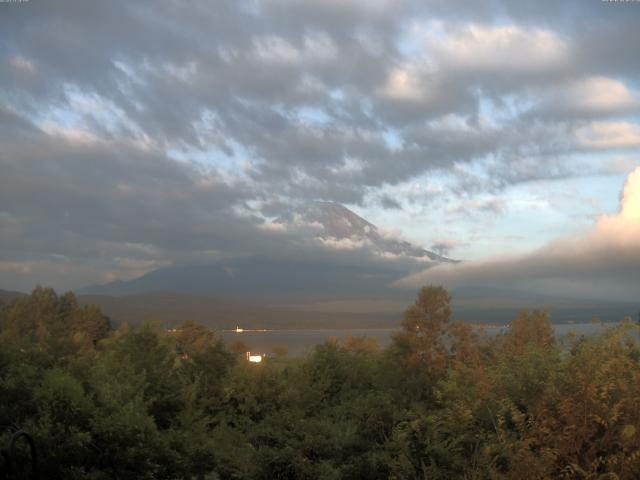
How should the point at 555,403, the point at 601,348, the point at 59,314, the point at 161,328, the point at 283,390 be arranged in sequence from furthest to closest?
1. the point at 59,314
2. the point at 161,328
3. the point at 283,390
4. the point at 601,348
5. the point at 555,403

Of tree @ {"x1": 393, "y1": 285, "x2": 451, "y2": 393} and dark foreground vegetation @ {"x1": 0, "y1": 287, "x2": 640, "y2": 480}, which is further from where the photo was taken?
tree @ {"x1": 393, "y1": 285, "x2": 451, "y2": 393}

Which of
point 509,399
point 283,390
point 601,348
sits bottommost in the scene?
point 283,390

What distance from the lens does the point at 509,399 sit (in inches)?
347

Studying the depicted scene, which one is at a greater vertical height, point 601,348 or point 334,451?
point 601,348

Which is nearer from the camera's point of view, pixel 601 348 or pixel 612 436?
pixel 612 436

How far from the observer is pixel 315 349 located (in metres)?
21.8

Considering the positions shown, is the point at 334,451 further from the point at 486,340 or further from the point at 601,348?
the point at 486,340

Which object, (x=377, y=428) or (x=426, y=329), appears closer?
(x=377, y=428)

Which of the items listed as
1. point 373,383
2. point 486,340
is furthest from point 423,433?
point 486,340

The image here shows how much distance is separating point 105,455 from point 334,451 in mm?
3418

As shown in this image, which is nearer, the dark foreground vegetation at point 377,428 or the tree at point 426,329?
the dark foreground vegetation at point 377,428

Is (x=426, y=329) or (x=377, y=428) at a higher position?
(x=426, y=329)

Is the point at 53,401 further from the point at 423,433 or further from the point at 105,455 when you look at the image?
the point at 423,433

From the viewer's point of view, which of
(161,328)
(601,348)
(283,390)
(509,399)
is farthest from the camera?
(161,328)
